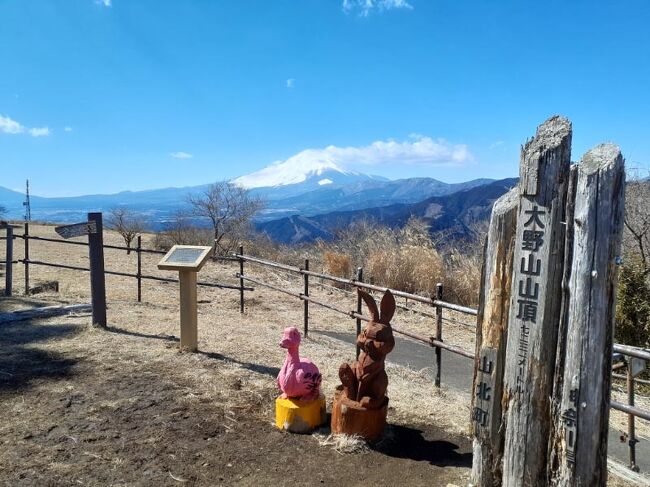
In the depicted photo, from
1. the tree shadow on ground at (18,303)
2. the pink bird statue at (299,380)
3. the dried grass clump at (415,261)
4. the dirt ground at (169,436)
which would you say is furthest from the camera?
the dried grass clump at (415,261)

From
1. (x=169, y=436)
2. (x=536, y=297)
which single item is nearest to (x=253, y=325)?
(x=169, y=436)

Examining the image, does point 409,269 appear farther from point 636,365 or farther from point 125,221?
point 125,221

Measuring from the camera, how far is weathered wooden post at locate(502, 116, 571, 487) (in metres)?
2.40

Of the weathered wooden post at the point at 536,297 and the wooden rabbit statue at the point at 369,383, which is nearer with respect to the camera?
the weathered wooden post at the point at 536,297

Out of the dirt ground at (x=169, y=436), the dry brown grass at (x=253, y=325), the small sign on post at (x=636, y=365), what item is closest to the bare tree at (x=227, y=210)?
the dry brown grass at (x=253, y=325)

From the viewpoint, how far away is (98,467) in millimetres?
3207

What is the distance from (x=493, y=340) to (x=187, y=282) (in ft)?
11.8

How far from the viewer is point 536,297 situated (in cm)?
246

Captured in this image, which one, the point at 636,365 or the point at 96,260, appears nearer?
the point at 636,365

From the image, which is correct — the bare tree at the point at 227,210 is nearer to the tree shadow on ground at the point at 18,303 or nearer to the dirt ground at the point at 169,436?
the tree shadow on ground at the point at 18,303

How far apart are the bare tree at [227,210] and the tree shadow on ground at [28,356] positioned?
9.90 metres

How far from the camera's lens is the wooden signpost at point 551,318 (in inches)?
89.1

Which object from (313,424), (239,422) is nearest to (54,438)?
(239,422)

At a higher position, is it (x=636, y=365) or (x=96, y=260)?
(x=96, y=260)
